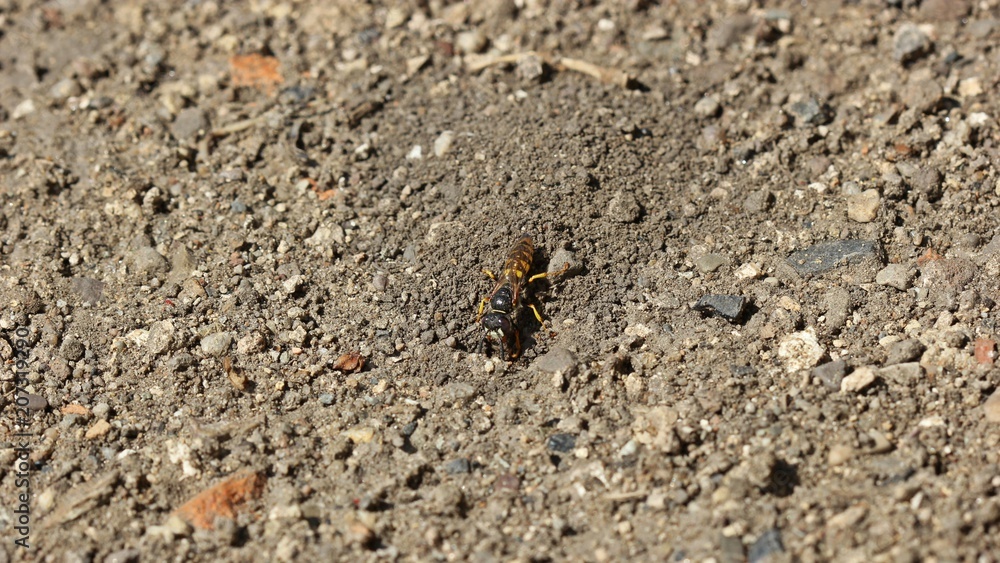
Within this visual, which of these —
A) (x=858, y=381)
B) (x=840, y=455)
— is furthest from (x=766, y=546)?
(x=858, y=381)

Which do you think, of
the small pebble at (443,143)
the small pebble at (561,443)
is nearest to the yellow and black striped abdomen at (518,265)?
the small pebble at (561,443)

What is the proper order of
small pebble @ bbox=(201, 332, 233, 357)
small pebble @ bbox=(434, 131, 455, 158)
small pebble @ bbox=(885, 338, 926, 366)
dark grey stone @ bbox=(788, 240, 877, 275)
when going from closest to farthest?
small pebble @ bbox=(885, 338, 926, 366) < small pebble @ bbox=(201, 332, 233, 357) < dark grey stone @ bbox=(788, 240, 877, 275) < small pebble @ bbox=(434, 131, 455, 158)

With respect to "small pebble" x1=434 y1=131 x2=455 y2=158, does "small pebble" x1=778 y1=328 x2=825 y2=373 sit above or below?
below

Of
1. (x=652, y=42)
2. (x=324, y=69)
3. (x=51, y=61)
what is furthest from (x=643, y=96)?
(x=51, y=61)

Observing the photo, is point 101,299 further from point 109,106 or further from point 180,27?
point 180,27

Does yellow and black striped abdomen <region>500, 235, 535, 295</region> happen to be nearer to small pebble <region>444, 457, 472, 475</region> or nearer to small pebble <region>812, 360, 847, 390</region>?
small pebble <region>444, 457, 472, 475</region>

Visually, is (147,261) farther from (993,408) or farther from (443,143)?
(993,408)

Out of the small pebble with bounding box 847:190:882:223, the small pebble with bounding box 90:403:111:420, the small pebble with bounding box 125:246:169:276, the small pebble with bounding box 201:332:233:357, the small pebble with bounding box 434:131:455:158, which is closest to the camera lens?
the small pebble with bounding box 90:403:111:420

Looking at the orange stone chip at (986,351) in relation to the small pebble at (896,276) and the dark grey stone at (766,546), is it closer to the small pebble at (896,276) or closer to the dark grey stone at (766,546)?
the small pebble at (896,276)

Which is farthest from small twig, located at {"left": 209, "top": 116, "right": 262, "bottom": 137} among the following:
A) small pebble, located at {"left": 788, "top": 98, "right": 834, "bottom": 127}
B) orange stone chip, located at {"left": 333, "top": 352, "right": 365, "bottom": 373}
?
small pebble, located at {"left": 788, "top": 98, "right": 834, "bottom": 127}
